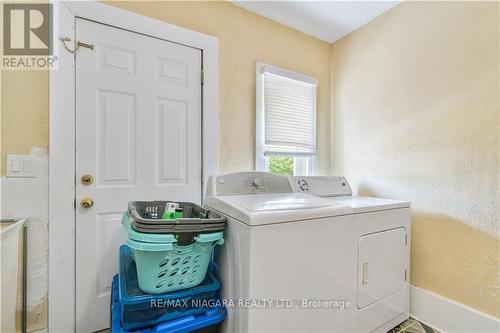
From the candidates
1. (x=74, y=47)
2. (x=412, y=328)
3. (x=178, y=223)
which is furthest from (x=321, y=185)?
(x=74, y=47)

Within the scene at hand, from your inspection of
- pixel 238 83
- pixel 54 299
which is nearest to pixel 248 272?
pixel 54 299

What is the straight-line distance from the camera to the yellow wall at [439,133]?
151cm

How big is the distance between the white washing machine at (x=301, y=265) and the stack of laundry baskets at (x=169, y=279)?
0.36 feet

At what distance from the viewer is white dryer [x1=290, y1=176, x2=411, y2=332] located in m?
1.42

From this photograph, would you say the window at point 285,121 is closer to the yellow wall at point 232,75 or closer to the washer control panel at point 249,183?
the yellow wall at point 232,75

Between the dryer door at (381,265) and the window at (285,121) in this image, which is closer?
the dryer door at (381,265)

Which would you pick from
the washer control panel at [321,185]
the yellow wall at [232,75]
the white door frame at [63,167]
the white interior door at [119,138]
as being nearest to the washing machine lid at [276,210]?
the washer control panel at [321,185]

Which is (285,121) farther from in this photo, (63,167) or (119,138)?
(63,167)

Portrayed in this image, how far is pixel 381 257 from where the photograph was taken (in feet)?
5.04

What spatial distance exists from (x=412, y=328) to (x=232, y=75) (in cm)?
233

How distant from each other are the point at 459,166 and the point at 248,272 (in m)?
1.60

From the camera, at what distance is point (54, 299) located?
4.77 ft

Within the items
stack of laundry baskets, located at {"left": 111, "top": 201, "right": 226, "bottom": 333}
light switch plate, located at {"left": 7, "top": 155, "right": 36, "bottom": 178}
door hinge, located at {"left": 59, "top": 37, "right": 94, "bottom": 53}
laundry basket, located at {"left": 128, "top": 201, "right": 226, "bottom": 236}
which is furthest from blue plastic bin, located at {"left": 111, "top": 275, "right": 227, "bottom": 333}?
door hinge, located at {"left": 59, "top": 37, "right": 94, "bottom": 53}

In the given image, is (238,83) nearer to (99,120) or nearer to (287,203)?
(99,120)
